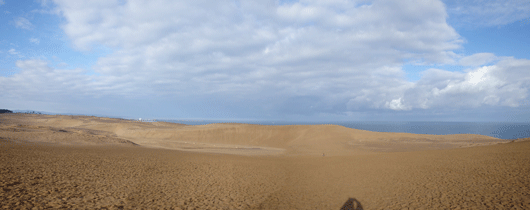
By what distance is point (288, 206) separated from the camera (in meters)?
10.8

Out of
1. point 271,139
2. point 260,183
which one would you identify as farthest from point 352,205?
point 271,139

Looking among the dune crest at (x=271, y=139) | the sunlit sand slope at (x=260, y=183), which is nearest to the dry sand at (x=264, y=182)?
the sunlit sand slope at (x=260, y=183)

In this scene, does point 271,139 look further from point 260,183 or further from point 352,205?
point 352,205

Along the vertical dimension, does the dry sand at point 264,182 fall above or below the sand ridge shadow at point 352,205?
above

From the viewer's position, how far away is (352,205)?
10.7 m

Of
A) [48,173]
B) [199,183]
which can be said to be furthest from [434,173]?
[48,173]

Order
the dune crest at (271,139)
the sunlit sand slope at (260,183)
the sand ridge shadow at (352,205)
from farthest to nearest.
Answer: the dune crest at (271,139)
the sand ridge shadow at (352,205)
the sunlit sand slope at (260,183)

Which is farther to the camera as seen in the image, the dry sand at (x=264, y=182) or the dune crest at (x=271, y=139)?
the dune crest at (x=271, y=139)

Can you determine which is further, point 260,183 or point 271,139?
point 271,139

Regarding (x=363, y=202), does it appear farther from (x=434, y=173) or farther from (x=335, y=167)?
(x=335, y=167)

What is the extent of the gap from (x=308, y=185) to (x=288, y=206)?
365 cm

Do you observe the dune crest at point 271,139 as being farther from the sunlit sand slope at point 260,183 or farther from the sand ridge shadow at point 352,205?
the sand ridge shadow at point 352,205

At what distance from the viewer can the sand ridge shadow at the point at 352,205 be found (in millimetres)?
10453

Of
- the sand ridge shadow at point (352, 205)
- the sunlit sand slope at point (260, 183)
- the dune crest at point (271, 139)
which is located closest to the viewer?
the sunlit sand slope at point (260, 183)
